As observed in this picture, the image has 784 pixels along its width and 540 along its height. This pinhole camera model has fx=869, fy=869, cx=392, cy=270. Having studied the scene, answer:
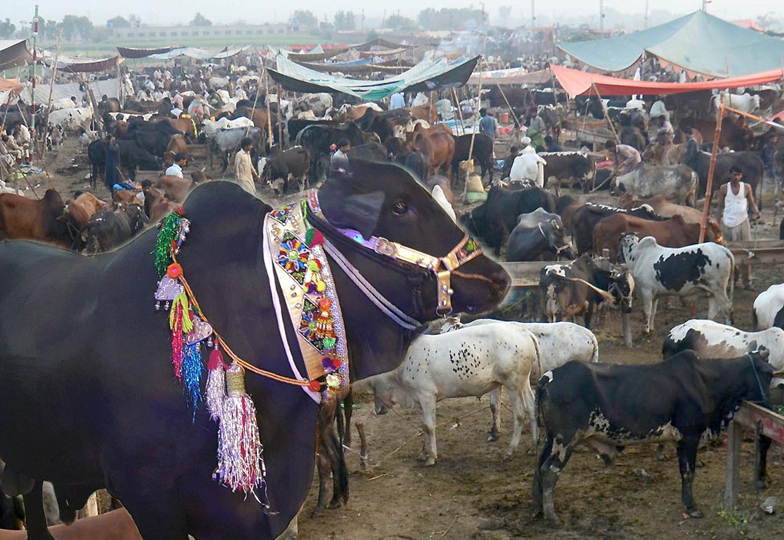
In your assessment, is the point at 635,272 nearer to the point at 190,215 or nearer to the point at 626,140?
the point at 190,215

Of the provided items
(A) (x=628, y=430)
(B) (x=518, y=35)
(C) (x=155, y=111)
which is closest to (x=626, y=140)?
(A) (x=628, y=430)

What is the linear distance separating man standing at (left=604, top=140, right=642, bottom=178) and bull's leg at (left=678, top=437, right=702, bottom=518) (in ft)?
38.4

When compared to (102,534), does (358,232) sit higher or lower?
higher

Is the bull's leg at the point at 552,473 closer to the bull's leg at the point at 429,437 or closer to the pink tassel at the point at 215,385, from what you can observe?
the bull's leg at the point at 429,437

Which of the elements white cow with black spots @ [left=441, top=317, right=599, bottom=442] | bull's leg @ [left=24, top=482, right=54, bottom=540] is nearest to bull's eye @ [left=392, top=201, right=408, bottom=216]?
bull's leg @ [left=24, top=482, right=54, bottom=540]

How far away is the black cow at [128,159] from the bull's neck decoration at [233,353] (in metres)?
21.1

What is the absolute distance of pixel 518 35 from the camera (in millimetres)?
87812

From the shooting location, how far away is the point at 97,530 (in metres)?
3.25

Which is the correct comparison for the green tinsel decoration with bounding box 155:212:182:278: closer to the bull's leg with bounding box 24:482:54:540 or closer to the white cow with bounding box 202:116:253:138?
the bull's leg with bounding box 24:482:54:540

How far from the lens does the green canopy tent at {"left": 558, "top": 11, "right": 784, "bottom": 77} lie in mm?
22906

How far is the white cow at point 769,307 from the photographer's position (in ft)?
29.3

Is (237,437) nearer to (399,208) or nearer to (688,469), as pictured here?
(399,208)

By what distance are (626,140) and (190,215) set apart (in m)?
21.5

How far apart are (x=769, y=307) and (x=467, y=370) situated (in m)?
3.48
